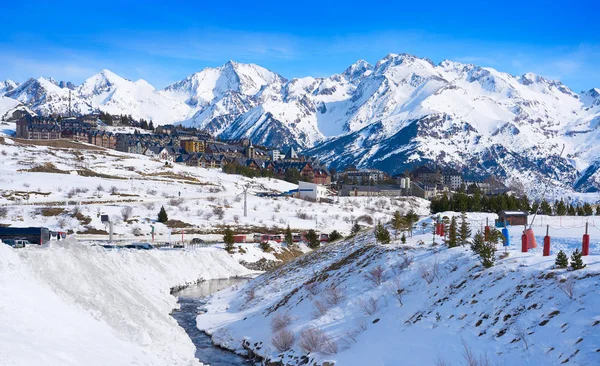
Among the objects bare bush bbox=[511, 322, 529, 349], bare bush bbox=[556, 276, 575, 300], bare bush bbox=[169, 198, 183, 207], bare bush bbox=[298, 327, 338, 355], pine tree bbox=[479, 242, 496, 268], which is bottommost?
bare bush bbox=[298, 327, 338, 355]

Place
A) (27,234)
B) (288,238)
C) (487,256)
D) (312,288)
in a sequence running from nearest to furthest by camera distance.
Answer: (487,256)
(312,288)
(27,234)
(288,238)

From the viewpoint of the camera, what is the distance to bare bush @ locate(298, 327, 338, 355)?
25688 mm

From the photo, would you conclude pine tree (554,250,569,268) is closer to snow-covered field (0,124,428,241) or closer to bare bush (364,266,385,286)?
bare bush (364,266,385,286)

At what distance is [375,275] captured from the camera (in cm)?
3167

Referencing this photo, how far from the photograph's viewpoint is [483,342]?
816 inches

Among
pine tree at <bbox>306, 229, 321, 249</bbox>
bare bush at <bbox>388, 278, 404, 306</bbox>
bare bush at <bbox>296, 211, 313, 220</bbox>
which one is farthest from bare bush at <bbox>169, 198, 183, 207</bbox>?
bare bush at <bbox>388, 278, 404, 306</bbox>

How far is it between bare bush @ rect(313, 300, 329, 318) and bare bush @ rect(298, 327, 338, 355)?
222cm

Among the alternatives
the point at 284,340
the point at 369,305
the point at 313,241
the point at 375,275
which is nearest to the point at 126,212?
the point at 313,241

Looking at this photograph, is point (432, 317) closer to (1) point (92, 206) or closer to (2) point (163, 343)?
(2) point (163, 343)

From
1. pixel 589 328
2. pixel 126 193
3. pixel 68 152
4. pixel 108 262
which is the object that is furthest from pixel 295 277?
pixel 68 152

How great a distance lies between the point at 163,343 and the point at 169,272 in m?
27.4

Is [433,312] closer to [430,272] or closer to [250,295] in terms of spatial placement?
[430,272]

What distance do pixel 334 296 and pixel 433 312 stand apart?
7.34m

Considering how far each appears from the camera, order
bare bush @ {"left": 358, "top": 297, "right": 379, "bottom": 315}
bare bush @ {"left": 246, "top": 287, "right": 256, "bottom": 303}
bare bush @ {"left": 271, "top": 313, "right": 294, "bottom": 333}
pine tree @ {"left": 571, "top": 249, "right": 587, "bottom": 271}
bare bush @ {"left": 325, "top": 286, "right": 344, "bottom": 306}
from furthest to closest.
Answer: bare bush @ {"left": 246, "top": 287, "right": 256, "bottom": 303} < bare bush @ {"left": 325, "top": 286, "right": 344, "bottom": 306} < bare bush @ {"left": 271, "top": 313, "right": 294, "bottom": 333} < bare bush @ {"left": 358, "top": 297, "right": 379, "bottom": 315} < pine tree @ {"left": 571, "top": 249, "right": 587, "bottom": 271}
